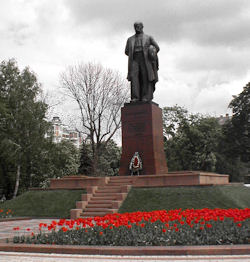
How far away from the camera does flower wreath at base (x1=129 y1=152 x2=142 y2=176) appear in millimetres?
18478

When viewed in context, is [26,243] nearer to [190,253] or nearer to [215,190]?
[190,253]

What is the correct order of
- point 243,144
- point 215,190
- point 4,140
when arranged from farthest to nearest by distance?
1. point 243,144
2. point 4,140
3. point 215,190

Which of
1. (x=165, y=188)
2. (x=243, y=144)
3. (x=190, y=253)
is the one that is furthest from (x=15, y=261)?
(x=243, y=144)

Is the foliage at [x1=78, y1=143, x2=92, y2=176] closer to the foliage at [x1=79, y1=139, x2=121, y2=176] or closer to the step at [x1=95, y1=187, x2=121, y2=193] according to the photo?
the foliage at [x1=79, y1=139, x2=121, y2=176]

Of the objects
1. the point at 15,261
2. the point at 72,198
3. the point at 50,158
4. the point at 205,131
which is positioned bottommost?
the point at 15,261

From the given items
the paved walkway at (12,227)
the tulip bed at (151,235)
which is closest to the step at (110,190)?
the paved walkway at (12,227)

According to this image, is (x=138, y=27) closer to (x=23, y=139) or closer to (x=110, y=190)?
(x=110, y=190)

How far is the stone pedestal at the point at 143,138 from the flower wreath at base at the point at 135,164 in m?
0.17

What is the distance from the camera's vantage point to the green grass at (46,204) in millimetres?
16688

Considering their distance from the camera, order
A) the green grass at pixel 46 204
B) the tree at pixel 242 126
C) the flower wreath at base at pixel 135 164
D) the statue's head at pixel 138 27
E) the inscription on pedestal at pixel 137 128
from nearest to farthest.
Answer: the green grass at pixel 46 204, the flower wreath at base at pixel 135 164, the inscription on pedestal at pixel 137 128, the statue's head at pixel 138 27, the tree at pixel 242 126

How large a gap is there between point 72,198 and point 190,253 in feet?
37.9

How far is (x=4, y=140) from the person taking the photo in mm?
29438

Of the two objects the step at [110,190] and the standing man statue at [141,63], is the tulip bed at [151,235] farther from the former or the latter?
the standing man statue at [141,63]

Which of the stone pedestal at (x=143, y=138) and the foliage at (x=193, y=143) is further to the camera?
the foliage at (x=193, y=143)
